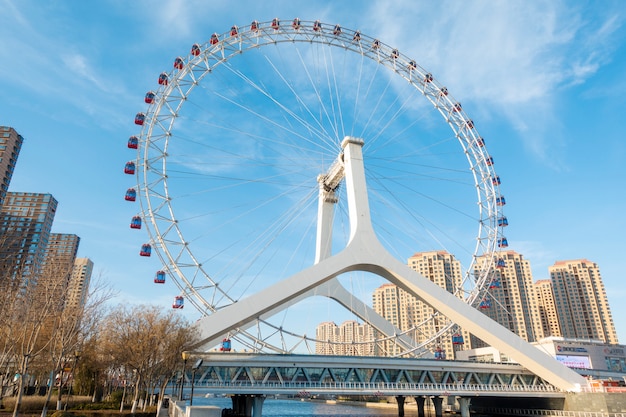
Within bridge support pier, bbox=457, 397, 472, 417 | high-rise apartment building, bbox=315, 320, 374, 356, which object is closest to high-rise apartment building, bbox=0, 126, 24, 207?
bridge support pier, bbox=457, 397, 472, 417

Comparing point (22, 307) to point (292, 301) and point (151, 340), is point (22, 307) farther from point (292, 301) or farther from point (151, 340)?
point (292, 301)

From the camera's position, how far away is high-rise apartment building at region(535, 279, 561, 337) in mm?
102125

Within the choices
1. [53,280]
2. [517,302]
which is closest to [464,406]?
[53,280]

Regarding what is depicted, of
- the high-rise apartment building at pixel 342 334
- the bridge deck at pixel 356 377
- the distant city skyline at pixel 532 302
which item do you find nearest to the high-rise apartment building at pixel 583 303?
the distant city skyline at pixel 532 302

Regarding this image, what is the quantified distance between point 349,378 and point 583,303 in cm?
8951

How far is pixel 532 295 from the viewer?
103 meters

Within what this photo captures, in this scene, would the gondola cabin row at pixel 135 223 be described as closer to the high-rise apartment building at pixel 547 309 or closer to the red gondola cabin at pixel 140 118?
the red gondola cabin at pixel 140 118

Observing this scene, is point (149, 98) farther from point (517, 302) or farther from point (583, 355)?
point (517, 302)

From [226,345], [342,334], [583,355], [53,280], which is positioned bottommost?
[226,345]

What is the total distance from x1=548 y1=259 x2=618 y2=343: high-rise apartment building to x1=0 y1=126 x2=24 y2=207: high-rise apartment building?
4254 inches

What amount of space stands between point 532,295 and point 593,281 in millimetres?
13784

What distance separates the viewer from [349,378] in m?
34.2

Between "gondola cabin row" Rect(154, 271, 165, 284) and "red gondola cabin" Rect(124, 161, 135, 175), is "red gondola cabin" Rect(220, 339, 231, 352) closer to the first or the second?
"gondola cabin row" Rect(154, 271, 165, 284)

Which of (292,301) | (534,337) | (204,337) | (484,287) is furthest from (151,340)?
(534,337)
